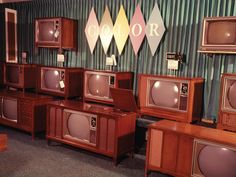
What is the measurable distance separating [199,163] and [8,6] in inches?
160

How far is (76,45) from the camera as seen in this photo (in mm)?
3766

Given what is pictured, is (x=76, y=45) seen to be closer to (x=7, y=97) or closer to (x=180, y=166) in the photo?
(x=7, y=97)

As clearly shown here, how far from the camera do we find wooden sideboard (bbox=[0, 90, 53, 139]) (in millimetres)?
3494

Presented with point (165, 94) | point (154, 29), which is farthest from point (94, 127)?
point (154, 29)

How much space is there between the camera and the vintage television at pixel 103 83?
3.01m

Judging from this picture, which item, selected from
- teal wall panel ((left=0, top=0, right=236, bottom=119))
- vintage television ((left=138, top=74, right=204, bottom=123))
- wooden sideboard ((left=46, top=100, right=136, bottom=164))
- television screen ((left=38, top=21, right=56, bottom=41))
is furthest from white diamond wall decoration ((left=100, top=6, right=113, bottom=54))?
vintage television ((left=138, top=74, right=204, bottom=123))

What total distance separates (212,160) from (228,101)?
0.52 meters

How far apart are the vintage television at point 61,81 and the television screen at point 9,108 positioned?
0.41 meters

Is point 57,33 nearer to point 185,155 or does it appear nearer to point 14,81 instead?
point 14,81

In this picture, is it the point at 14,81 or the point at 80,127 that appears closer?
the point at 80,127

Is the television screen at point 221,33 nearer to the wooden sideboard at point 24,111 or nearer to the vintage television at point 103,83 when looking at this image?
the vintage television at point 103,83

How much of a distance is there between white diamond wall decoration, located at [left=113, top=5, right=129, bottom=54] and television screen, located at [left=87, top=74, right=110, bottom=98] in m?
0.49

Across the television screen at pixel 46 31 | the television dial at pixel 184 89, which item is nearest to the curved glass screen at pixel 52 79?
the television screen at pixel 46 31

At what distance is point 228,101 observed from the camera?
7.34 ft
